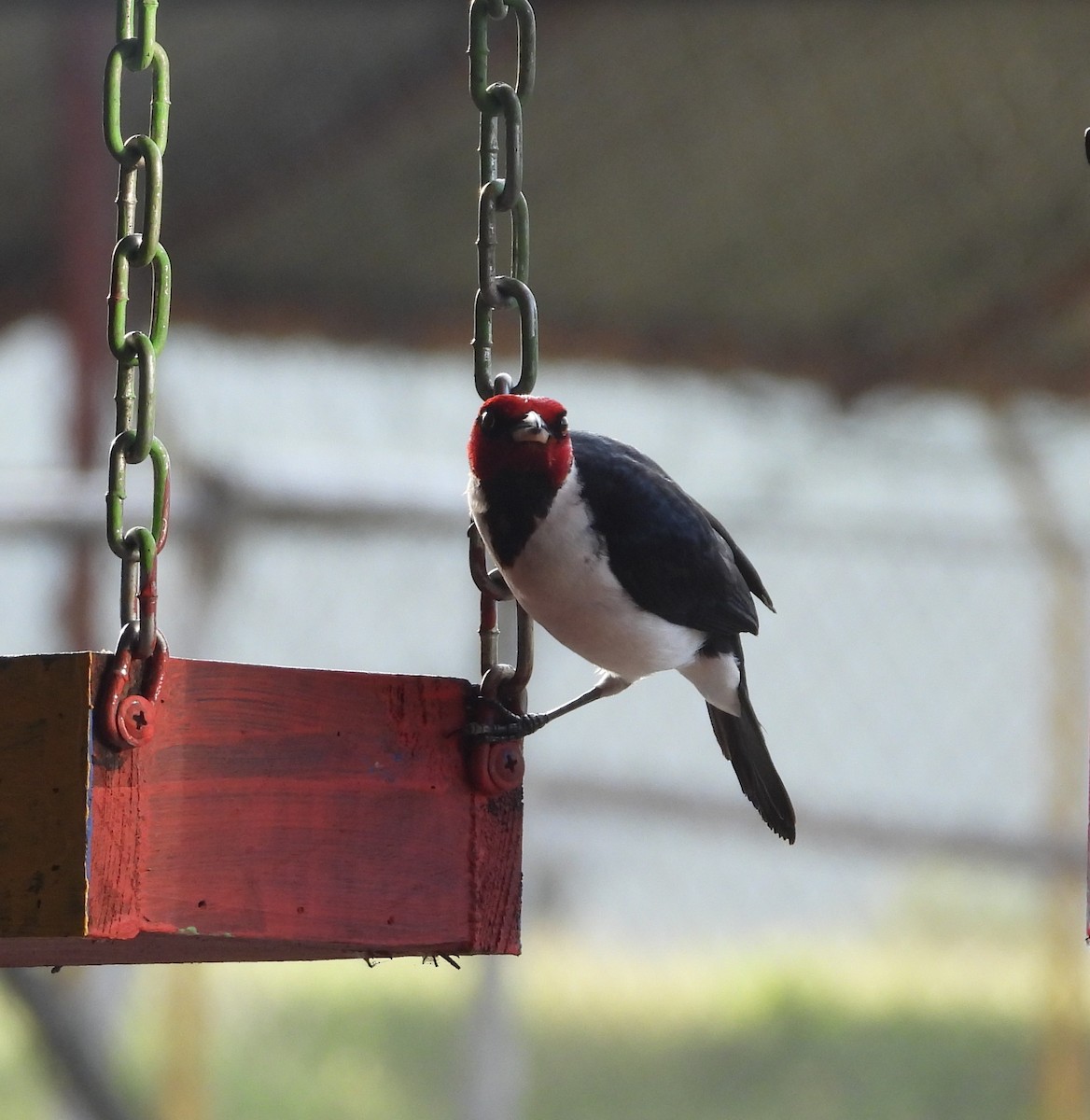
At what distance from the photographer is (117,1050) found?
3.01m

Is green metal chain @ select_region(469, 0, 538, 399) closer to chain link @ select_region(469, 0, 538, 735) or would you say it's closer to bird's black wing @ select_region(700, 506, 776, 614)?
chain link @ select_region(469, 0, 538, 735)

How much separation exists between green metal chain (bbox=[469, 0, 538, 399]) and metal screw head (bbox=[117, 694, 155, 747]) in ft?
1.39

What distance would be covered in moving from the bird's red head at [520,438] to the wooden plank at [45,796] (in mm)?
407

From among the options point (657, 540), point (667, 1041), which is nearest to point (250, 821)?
point (657, 540)

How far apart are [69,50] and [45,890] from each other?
248cm

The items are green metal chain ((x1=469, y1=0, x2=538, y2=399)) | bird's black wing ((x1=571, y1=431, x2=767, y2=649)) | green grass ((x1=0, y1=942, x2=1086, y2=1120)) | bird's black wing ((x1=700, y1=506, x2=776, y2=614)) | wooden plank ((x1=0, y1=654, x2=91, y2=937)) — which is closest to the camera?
wooden plank ((x1=0, y1=654, x2=91, y2=937))

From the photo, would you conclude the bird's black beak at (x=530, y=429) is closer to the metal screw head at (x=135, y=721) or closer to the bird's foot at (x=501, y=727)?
the bird's foot at (x=501, y=727)

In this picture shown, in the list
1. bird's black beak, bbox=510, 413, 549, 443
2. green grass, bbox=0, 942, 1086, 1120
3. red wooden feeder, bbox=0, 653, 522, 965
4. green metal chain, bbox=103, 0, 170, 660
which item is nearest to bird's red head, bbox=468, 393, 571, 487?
bird's black beak, bbox=510, 413, 549, 443

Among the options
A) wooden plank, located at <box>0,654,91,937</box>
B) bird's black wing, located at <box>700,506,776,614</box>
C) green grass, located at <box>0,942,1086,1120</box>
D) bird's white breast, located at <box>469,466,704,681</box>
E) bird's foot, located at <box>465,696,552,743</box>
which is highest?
bird's black wing, located at <box>700,506,776,614</box>

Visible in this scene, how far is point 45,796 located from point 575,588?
0.50 metres

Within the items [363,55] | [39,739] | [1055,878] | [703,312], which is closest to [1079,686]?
[1055,878]

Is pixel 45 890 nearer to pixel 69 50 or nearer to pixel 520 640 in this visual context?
pixel 520 640

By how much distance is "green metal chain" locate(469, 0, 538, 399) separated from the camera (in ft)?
4.54

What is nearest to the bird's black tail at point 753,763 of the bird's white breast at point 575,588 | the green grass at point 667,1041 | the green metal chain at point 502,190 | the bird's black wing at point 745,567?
the bird's black wing at point 745,567
